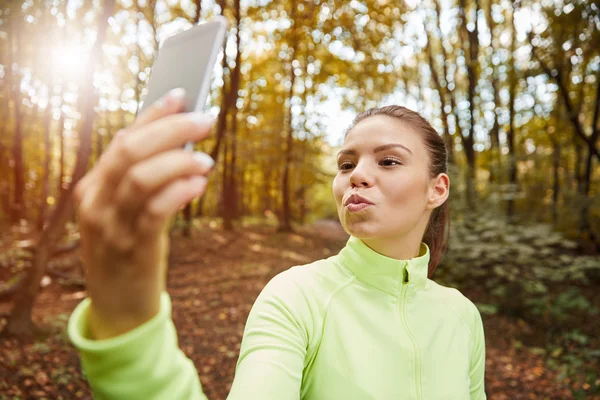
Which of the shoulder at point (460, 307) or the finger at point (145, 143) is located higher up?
the finger at point (145, 143)

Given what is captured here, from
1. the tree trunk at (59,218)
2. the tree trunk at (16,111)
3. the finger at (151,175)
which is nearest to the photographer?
the finger at (151,175)

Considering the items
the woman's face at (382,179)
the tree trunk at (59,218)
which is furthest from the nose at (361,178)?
the tree trunk at (59,218)

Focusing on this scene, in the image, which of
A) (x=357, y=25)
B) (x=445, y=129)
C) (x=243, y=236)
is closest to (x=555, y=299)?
(x=445, y=129)

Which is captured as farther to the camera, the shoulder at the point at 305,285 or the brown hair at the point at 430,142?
the brown hair at the point at 430,142

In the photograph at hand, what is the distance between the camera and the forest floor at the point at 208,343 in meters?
4.89

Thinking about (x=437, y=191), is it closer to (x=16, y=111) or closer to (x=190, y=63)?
(x=190, y=63)

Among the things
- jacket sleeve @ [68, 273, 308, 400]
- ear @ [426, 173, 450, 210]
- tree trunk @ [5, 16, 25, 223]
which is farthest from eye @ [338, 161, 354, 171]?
tree trunk @ [5, 16, 25, 223]

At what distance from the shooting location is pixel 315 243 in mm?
15297

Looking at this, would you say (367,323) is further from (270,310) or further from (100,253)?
(100,253)

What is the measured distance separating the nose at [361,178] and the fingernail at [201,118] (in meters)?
1.00

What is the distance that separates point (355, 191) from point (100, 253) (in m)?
1.09

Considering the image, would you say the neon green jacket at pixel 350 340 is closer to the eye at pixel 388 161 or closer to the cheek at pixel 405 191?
the cheek at pixel 405 191

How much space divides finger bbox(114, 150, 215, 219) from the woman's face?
3.39 feet

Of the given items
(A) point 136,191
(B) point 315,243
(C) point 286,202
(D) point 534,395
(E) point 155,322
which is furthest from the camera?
(C) point 286,202
